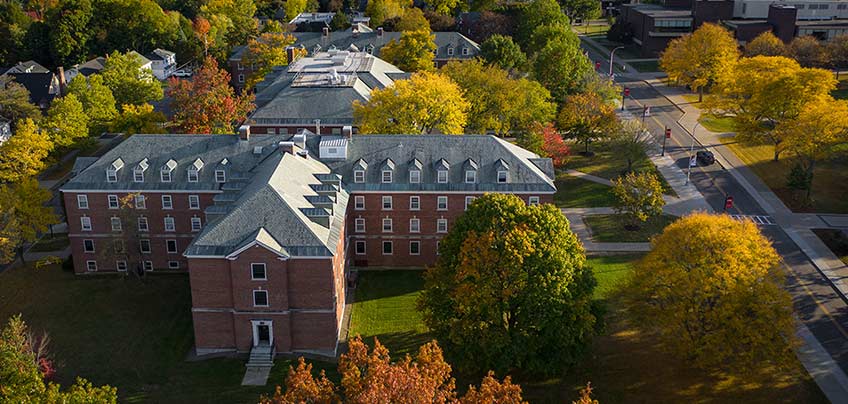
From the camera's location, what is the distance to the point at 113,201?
225 ft

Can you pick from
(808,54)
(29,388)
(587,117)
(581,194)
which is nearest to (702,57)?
(808,54)

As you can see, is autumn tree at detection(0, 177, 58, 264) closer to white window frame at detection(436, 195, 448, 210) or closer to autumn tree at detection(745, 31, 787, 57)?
white window frame at detection(436, 195, 448, 210)

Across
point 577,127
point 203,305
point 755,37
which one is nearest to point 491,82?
point 577,127

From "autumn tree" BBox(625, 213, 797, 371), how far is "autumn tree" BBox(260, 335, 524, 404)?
2037cm

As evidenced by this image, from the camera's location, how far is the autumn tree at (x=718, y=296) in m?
48.9

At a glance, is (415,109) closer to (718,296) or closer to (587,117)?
(587,117)

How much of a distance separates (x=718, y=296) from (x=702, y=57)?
292 feet

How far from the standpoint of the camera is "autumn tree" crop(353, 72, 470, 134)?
8081 cm

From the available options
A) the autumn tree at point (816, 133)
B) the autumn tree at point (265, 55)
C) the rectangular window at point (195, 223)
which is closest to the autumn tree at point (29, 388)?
the rectangular window at point (195, 223)

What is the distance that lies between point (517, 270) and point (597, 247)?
27711mm

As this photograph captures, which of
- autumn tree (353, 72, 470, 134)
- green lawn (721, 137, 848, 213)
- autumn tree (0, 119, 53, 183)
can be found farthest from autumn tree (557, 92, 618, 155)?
autumn tree (0, 119, 53, 183)

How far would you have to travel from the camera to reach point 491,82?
92188 mm

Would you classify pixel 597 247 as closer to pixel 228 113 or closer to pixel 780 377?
pixel 780 377

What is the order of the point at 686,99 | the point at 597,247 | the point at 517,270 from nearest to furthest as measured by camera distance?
1. the point at 517,270
2. the point at 597,247
3. the point at 686,99
